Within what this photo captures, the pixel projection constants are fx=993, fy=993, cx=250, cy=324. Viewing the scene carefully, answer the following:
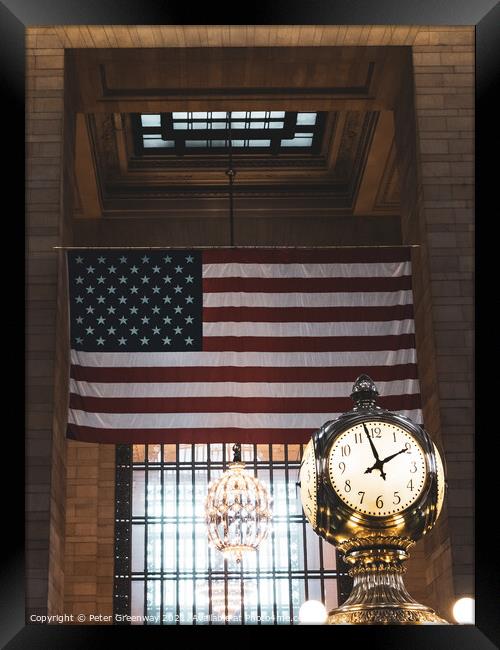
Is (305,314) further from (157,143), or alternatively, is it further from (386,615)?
(386,615)

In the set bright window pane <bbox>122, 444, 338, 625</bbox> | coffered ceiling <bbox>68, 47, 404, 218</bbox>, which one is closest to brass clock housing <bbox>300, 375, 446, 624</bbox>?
coffered ceiling <bbox>68, 47, 404, 218</bbox>

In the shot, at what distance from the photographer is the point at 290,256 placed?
1006 centimetres

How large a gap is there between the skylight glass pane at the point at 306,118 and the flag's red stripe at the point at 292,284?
4554mm

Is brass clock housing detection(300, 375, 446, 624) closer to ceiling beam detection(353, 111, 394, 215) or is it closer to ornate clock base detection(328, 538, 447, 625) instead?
ornate clock base detection(328, 538, 447, 625)

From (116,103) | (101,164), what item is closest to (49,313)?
(116,103)

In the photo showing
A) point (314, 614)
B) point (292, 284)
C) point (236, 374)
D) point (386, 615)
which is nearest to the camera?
point (386, 615)

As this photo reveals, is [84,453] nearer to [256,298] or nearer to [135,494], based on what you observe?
[135,494]

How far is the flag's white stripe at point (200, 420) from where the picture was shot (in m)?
9.35

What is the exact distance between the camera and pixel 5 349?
2.42 ft

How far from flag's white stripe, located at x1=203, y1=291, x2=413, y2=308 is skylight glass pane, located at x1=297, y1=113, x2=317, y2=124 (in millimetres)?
4678

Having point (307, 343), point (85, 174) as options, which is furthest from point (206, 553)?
point (307, 343)

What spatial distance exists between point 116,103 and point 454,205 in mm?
4334

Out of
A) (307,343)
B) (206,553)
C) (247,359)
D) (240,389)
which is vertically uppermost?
(307,343)

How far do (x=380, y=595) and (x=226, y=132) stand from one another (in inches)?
526
